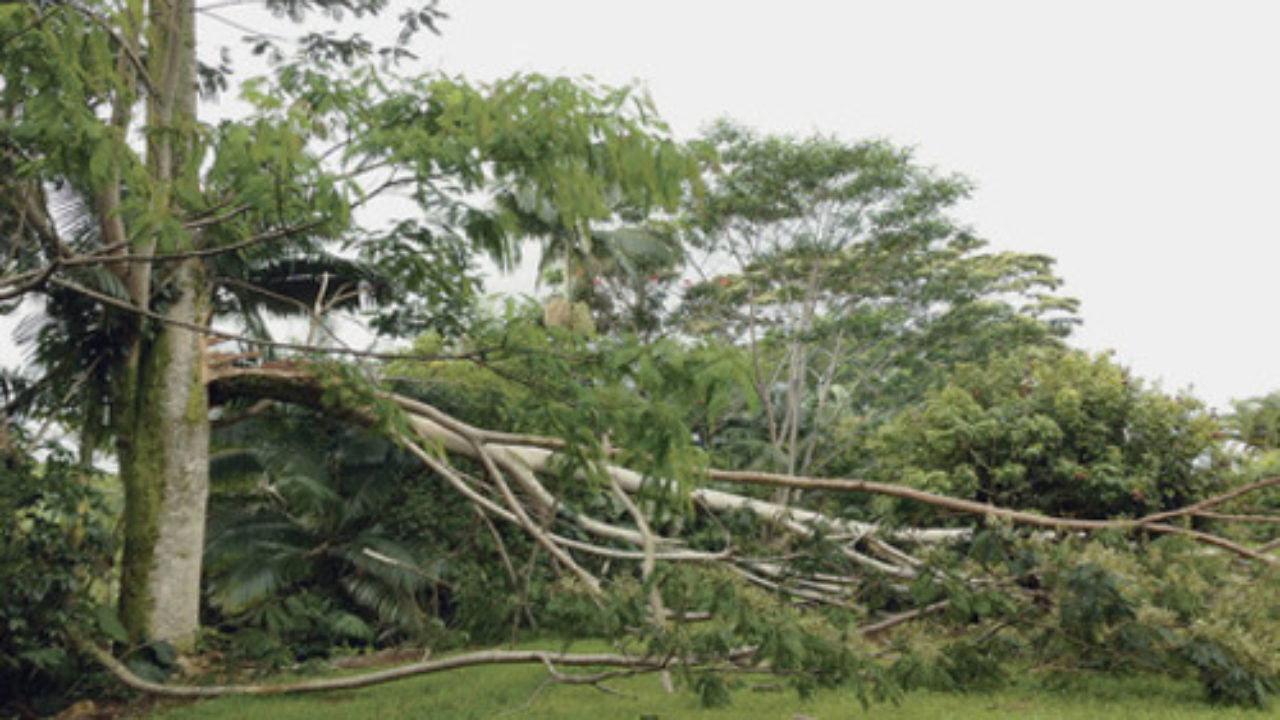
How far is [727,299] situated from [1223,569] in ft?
48.0

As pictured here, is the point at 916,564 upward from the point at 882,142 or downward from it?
downward

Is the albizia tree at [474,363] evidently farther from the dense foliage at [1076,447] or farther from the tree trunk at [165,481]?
the dense foliage at [1076,447]

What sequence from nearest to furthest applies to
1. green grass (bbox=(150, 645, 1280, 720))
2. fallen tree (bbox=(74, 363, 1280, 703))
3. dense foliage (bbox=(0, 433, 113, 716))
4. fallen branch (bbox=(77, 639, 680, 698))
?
fallen tree (bbox=(74, 363, 1280, 703)) → fallen branch (bbox=(77, 639, 680, 698)) → green grass (bbox=(150, 645, 1280, 720)) → dense foliage (bbox=(0, 433, 113, 716))

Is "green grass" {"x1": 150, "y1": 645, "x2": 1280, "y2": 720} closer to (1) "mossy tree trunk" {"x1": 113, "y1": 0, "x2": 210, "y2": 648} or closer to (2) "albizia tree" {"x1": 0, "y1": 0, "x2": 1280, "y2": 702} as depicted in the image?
(2) "albizia tree" {"x1": 0, "y1": 0, "x2": 1280, "y2": 702}

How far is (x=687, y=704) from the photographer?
5922mm

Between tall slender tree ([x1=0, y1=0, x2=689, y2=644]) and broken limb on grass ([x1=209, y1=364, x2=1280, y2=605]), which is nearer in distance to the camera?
tall slender tree ([x1=0, y1=0, x2=689, y2=644])

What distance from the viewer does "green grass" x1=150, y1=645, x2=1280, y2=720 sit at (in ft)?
18.1

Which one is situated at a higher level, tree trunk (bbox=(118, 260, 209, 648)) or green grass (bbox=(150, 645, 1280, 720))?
tree trunk (bbox=(118, 260, 209, 648))

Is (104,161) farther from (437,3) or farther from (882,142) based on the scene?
(882,142)

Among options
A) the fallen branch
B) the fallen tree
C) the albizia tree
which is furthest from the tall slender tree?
the fallen branch

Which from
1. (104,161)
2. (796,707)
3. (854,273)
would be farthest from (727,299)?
(104,161)

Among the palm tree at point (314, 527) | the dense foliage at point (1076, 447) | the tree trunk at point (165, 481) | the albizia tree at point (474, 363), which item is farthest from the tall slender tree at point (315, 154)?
the dense foliage at point (1076, 447)

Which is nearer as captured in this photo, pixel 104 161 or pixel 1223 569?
pixel 104 161

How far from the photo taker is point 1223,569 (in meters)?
6.52
